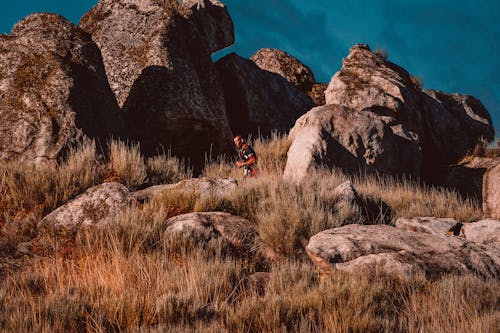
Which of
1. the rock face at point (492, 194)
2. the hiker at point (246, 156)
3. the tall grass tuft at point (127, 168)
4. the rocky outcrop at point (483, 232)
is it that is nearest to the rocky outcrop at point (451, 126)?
the rock face at point (492, 194)

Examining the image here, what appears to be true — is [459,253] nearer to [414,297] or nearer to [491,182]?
[414,297]

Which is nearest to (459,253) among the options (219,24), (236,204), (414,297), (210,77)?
(414,297)

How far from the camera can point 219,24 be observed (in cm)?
1530

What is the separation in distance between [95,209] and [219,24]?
11298mm

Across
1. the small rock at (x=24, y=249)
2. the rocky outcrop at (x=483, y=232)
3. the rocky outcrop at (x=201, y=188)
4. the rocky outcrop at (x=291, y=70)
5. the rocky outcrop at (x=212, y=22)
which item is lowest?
the rocky outcrop at (x=483, y=232)

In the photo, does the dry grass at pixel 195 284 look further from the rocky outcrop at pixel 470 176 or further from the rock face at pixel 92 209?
the rocky outcrop at pixel 470 176

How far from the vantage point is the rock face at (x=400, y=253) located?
4.51 meters

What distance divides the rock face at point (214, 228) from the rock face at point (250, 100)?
7.68m

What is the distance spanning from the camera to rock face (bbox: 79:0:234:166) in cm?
1021

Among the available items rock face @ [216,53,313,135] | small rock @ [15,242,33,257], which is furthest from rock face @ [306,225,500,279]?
rock face @ [216,53,313,135]

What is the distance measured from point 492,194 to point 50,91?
9201mm

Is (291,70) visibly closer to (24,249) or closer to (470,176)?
(470,176)

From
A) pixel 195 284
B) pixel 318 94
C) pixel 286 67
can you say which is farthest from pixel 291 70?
pixel 195 284

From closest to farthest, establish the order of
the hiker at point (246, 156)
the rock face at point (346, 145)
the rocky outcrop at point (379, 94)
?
1. the hiker at point (246, 156)
2. the rock face at point (346, 145)
3. the rocky outcrop at point (379, 94)
